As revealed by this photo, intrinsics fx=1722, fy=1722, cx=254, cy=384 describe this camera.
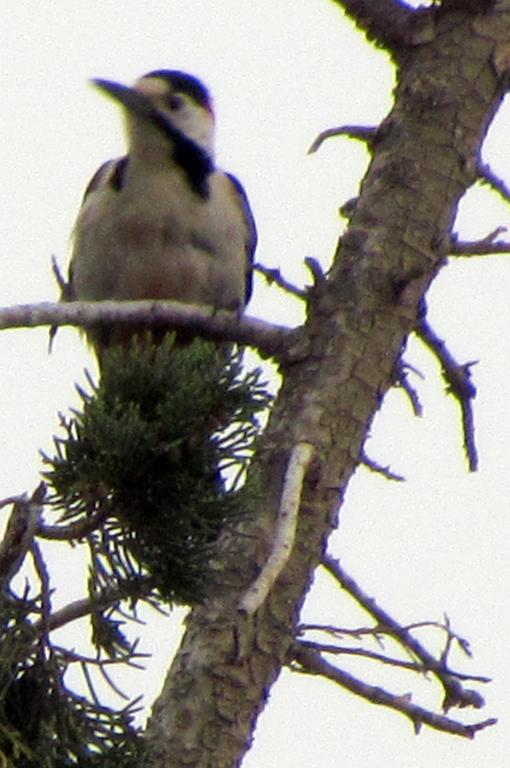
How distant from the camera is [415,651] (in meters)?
4.04

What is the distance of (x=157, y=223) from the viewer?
5016 millimetres

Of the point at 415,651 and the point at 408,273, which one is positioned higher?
the point at 408,273

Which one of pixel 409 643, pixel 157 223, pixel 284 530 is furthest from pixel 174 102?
pixel 284 530

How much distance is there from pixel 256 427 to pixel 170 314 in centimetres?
108

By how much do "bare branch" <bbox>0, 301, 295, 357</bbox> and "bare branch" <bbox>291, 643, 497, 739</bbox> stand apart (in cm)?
67

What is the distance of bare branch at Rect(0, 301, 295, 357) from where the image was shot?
3285 mm

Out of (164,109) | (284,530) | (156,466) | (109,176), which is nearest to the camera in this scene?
(156,466)

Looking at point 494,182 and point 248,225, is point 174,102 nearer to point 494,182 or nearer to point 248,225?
→ point 248,225

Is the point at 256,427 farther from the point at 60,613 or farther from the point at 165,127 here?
the point at 165,127

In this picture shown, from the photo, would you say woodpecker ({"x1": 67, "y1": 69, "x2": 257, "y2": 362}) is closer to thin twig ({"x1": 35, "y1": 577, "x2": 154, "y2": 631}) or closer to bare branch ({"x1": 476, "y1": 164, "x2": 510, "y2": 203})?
bare branch ({"x1": 476, "y1": 164, "x2": 510, "y2": 203})

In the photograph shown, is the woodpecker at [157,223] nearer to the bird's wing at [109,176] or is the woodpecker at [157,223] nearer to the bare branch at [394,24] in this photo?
the bird's wing at [109,176]

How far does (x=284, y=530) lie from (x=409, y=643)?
958 millimetres

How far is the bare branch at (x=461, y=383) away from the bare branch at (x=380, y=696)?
0.58 meters

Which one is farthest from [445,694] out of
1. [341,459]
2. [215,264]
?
[215,264]
